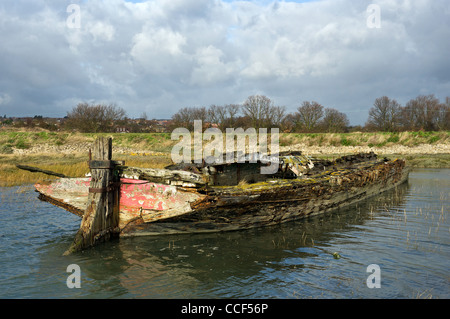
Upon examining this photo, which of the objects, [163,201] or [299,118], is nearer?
[163,201]

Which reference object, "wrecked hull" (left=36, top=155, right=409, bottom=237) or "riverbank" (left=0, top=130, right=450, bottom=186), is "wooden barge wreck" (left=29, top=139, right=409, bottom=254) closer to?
"wrecked hull" (left=36, top=155, right=409, bottom=237)

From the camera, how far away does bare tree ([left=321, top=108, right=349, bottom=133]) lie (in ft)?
175

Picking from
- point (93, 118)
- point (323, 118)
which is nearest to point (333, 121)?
point (323, 118)

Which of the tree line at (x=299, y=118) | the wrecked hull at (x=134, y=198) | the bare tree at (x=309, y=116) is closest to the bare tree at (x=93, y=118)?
the tree line at (x=299, y=118)

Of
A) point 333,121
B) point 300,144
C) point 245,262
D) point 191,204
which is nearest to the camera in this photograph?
point 245,262

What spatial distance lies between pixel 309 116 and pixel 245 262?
51.3m

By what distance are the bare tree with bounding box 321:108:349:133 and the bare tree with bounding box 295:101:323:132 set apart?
1.44 m

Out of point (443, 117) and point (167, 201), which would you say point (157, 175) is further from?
point (443, 117)

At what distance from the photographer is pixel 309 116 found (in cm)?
5509

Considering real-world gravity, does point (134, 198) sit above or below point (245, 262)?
above

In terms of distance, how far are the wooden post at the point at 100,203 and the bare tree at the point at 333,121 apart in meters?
48.8

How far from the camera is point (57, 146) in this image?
41.0 m
